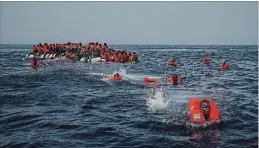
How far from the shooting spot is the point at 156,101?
15.7m

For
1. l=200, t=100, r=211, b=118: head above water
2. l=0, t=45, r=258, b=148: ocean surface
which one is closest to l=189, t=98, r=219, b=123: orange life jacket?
l=200, t=100, r=211, b=118: head above water

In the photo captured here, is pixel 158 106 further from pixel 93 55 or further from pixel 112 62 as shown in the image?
pixel 93 55

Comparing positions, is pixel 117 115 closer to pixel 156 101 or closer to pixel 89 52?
pixel 156 101

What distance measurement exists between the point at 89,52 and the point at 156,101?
30059 millimetres

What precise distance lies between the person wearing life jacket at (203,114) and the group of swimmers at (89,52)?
28458 mm

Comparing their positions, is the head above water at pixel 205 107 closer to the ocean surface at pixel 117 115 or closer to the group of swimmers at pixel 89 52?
the ocean surface at pixel 117 115

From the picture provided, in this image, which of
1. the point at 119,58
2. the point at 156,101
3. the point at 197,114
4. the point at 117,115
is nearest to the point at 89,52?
the point at 119,58

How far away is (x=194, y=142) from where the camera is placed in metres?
9.51

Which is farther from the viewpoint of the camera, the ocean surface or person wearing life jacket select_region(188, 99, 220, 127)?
person wearing life jacket select_region(188, 99, 220, 127)

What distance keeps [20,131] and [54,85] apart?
1017 centimetres

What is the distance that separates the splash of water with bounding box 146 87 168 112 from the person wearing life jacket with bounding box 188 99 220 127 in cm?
293

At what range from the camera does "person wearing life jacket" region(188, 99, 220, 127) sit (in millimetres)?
10862

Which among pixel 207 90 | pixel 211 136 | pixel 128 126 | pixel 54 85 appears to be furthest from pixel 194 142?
pixel 54 85

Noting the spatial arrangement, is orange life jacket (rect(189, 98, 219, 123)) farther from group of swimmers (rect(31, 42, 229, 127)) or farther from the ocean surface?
the ocean surface
